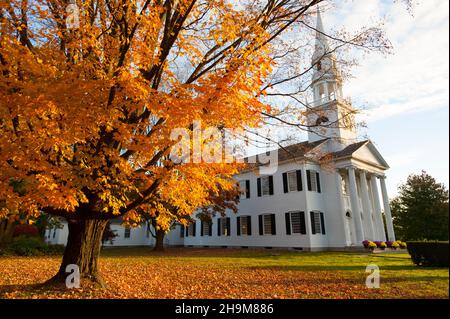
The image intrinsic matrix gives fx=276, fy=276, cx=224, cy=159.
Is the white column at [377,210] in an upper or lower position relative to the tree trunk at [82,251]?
upper

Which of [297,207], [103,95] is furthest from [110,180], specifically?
[297,207]

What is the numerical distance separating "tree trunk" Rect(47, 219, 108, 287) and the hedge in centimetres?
1231

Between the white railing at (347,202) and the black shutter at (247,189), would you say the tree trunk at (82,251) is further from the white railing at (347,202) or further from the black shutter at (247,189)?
the white railing at (347,202)

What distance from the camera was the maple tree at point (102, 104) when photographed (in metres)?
5.12

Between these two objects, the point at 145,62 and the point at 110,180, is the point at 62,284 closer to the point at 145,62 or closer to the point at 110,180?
the point at 110,180

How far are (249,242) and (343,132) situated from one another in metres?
13.3

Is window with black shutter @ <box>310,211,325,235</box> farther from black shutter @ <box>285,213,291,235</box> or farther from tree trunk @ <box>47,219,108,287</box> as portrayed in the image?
tree trunk @ <box>47,219,108,287</box>

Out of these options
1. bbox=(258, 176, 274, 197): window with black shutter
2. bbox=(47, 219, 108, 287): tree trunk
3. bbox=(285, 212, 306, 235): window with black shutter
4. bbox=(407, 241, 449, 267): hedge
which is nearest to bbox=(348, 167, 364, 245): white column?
bbox=(285, 212, 306, 235): window with black shutter

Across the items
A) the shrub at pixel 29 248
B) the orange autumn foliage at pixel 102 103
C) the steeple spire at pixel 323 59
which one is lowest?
the shrub at pixel 29 248

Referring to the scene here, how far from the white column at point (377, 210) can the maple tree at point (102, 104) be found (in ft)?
73.2

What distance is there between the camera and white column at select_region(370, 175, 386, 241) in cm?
2511

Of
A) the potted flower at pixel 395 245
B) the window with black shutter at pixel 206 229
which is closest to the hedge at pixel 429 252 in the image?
the potted flower at pixel 395 245

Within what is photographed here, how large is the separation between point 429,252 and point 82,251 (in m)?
13.0

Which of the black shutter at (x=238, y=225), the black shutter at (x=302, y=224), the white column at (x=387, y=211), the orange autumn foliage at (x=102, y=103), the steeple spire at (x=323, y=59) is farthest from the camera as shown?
the black shutter at (x=238, y=225)
